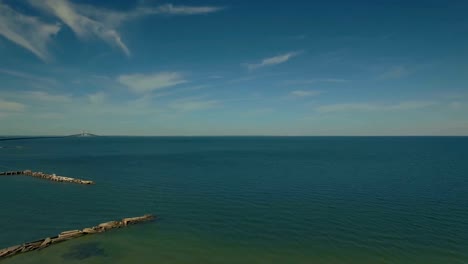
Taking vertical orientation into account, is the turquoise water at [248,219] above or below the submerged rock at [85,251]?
above

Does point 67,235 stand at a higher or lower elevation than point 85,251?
higher

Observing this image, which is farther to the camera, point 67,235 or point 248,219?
point 248,219

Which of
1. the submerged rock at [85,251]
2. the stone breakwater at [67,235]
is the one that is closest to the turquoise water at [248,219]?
the submerged rock at [85,251]

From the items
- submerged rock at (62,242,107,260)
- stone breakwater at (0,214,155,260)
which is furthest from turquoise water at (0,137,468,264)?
stone breakwater at (0,214,155,260)

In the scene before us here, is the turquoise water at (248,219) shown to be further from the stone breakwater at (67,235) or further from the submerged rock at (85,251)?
the stone breakwater at (67,235)

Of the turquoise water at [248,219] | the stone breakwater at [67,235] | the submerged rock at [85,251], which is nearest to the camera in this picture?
the submerged rock at [85,251]

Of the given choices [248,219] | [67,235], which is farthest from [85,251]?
[248,219]

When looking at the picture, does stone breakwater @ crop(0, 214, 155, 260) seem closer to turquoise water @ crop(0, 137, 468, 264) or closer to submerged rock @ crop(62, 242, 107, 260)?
turquoise water @ crop(0, 137, 468, 264)

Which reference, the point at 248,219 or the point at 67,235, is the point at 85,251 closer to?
the point at 67,235

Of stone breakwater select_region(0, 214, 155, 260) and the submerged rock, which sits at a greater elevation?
stone breakwater select_region(0, 214, 155, 260)

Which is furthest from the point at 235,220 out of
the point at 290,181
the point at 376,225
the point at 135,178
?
the point at 135,178
